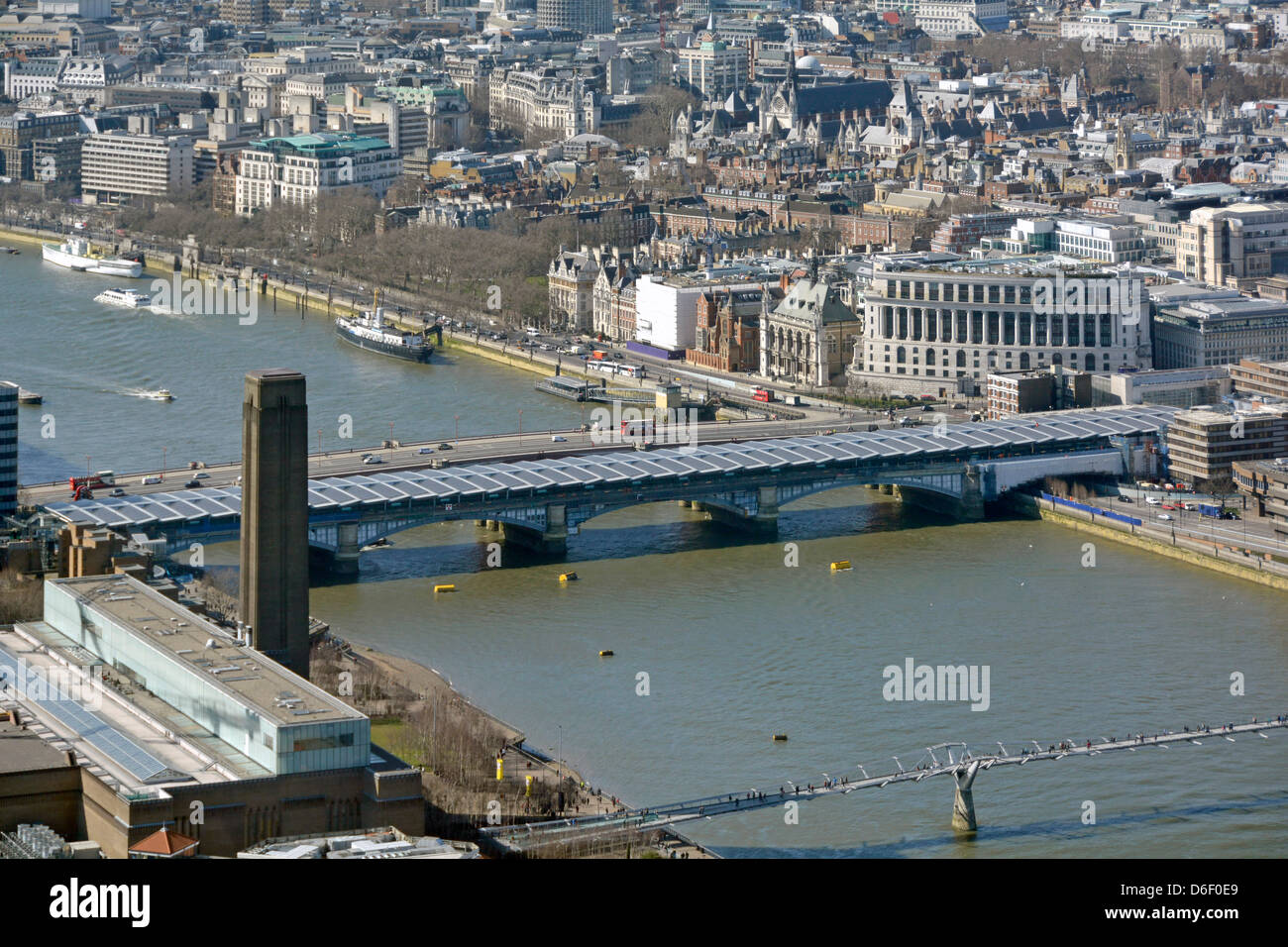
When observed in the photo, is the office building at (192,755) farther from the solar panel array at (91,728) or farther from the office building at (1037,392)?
the office building at (1037,392)

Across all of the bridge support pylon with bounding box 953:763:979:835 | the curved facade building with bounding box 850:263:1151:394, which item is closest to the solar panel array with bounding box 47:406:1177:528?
the curved facade building with bounding box 850:263:1151:394

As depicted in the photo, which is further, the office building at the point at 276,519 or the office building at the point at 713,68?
the office building at the point at 713,68

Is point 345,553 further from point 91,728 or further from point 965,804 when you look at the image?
point 965,804

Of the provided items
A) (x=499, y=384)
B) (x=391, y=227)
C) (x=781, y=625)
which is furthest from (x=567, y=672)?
(x=391, y=227)

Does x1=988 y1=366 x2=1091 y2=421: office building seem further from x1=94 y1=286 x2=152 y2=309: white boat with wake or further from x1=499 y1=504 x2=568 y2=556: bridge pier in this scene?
x1=94 y1=286 x2=152 y2=309: white boat with wake

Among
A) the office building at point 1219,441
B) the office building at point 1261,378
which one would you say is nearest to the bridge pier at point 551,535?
the office building at point 1219,441

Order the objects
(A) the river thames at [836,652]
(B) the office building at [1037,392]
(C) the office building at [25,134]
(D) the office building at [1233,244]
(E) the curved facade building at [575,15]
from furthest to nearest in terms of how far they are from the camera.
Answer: (E) the curved facade building at [575,15] < (C) the office building at [25,134] < (D) the office building at [1233,244] < (B) the office building at [1037,392] < (A) the river thames at [836,652]

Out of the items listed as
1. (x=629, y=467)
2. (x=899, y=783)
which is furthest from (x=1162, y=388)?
(x=899, y=783)
